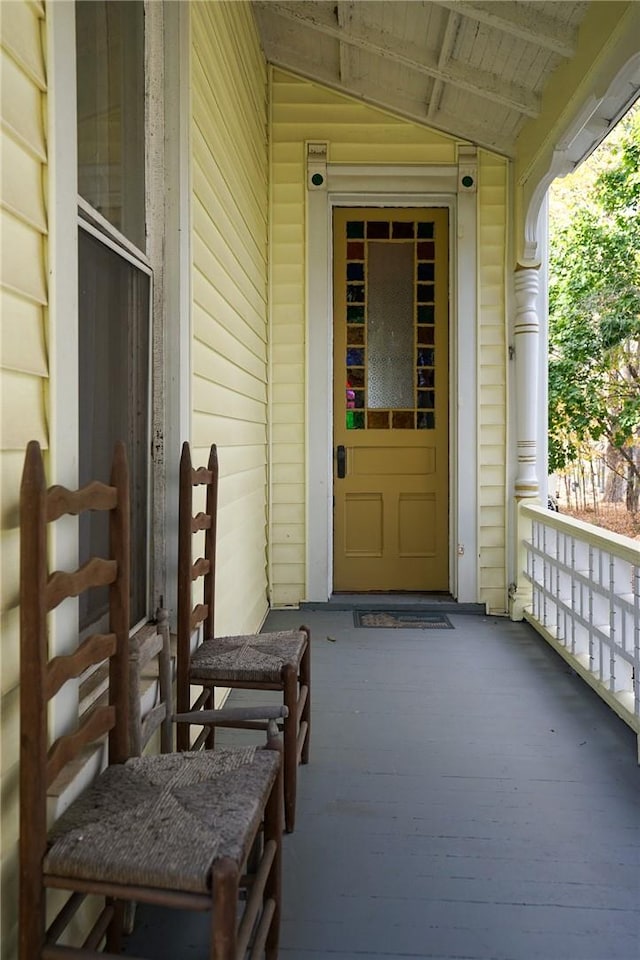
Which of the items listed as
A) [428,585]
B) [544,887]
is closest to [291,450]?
[428,585]

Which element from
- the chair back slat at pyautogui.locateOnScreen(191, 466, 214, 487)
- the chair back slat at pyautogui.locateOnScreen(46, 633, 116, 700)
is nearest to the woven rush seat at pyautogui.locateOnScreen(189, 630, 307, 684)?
the chair back slat at pyautogui.locateOnScreen(191, 466, 214, 487)

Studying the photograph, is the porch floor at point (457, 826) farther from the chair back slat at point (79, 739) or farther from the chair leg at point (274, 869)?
the chair back slat at point (79, 739)

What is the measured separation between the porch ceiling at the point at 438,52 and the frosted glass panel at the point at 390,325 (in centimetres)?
82

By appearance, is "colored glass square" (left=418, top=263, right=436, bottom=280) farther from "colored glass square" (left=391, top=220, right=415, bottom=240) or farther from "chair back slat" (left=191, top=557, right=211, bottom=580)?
"chair back slat" (left=191, top=557, right=211, bottom=580)

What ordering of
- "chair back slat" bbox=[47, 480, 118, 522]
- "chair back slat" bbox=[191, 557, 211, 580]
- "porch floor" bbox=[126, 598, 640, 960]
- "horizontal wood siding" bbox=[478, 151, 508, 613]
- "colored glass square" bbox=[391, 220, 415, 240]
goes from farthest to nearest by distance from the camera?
1. "colored glass square" bbox=[391, 220, 415, 240]
2. "horizontal wood siding" bbox=[478, 151, 508, 613]
3. "chair back slat" bbox=[191, 557, 211, 580]
4. "porch floor" bbox=[126, 598, 640, 960]
5. "chair back slat" bbox=[47, 480, 118, 522]

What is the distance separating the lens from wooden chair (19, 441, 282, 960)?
1.07 meters

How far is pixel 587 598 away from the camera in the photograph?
323 cm

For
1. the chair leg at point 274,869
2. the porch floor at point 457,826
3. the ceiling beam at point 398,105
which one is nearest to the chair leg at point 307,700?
the porch floor at point 457,826

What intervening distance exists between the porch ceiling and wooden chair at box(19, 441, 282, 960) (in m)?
2.95

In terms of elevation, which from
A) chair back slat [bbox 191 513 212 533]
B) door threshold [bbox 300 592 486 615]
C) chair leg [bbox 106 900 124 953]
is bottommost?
chair leg [bbox 106 900 124 953]

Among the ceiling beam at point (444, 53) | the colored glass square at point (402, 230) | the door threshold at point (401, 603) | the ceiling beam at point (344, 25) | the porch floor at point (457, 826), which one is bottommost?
the porch floor at point (457, 826)

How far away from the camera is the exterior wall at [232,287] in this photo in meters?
2.42

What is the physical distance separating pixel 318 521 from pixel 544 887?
2.94m

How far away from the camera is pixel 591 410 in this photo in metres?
8.42
